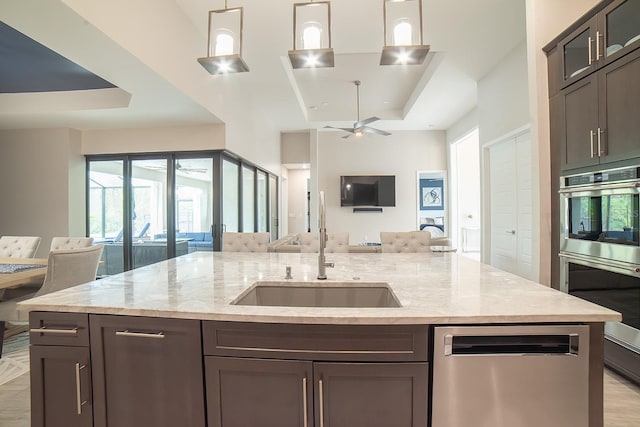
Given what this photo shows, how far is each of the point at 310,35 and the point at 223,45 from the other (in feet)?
1.92

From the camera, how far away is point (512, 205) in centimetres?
423

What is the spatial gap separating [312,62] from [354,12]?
1.69m

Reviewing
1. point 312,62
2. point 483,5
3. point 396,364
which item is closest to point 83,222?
point 312,62

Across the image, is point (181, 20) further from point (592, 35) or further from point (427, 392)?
point (427, 392)

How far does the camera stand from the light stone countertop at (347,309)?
43.7 inches

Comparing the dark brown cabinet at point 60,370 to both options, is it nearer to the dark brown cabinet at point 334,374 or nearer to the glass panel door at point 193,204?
the dark brown cabinet at point 334,374

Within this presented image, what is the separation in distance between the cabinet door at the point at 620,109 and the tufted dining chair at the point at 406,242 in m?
1.47

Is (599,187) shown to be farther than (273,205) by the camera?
No

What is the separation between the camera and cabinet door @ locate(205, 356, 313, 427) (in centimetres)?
113

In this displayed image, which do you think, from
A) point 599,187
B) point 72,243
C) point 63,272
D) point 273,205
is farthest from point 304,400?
point 273,205

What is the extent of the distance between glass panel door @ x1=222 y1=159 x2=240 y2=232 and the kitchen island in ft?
12.0

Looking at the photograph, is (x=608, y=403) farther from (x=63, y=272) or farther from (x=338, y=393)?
(x=63, y=272)

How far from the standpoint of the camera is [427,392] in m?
1.12

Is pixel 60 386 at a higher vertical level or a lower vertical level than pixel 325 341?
lower
